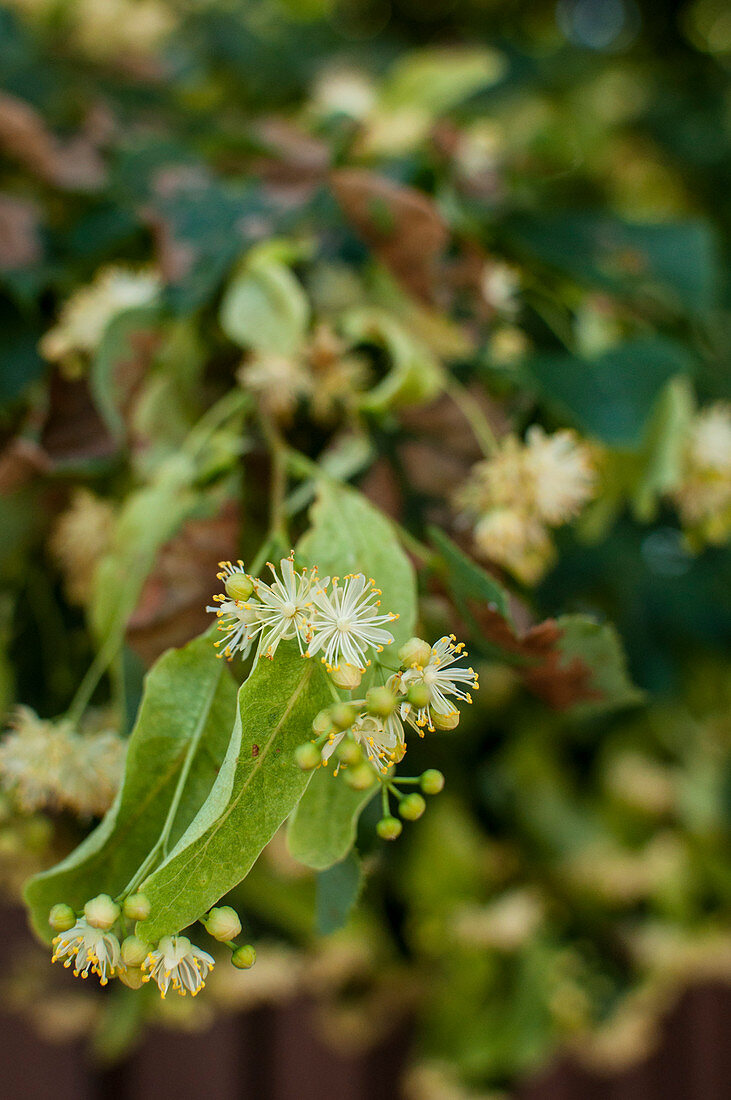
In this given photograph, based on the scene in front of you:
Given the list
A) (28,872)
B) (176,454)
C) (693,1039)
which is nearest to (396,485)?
(176,454)

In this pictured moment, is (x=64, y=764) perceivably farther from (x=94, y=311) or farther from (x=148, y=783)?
(x=94, y=311)

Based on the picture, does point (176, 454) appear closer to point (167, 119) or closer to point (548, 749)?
point (167, 119)

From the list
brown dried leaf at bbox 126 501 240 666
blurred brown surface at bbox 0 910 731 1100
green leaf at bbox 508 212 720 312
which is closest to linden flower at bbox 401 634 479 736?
brown dried leaf at bbox 126 501 240 666

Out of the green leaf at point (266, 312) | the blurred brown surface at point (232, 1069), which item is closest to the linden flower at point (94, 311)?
the green leaf at point (266, 312)

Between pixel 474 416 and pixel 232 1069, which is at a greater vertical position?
pixel 474 416

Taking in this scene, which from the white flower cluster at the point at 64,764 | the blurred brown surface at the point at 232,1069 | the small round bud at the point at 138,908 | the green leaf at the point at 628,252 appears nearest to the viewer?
the small round bud at the point at 138,908

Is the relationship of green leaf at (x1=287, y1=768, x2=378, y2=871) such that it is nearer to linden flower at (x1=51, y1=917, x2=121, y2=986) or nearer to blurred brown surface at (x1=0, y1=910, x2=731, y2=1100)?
linden flower at (x1=51, y1=917, x2=121, y2=986)

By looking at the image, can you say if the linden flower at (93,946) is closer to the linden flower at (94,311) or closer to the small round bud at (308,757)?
the small round bud at (308,757)

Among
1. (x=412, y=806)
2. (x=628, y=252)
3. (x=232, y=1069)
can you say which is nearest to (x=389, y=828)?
(x=412, y=806)
